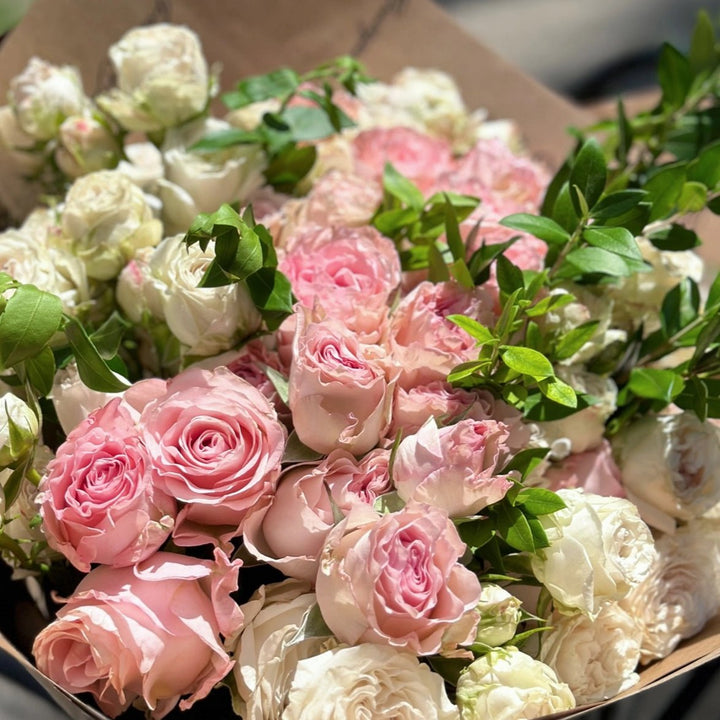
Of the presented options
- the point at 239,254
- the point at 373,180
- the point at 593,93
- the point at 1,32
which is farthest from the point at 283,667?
the point at 593,93

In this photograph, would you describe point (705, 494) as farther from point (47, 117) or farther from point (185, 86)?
point (47, 117)

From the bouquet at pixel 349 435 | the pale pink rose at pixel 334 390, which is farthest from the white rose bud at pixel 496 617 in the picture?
the pale pink rose at pixel 334 390

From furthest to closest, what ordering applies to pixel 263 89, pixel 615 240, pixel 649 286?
pixel 263 89
pixel 649 286
pixel 615 240

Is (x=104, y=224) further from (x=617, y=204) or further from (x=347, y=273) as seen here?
(x=617, y=204)

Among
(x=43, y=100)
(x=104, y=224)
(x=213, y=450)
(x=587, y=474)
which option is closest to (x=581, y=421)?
(x=587, y=474)

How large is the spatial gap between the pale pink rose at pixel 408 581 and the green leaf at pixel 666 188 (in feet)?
1.02

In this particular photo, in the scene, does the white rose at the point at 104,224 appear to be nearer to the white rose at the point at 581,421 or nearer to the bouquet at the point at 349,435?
the bouquet at the point at 349,435

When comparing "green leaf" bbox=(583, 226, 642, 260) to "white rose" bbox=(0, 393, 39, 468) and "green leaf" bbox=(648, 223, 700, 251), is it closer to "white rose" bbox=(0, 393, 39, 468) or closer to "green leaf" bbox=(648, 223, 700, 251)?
"green leaf" bbox=(648, 223, 700, 251)

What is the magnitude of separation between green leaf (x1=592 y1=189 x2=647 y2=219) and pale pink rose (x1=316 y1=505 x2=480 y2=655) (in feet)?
0.78

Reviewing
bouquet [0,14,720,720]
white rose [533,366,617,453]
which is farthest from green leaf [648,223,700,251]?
white rose [533,366,617,453]

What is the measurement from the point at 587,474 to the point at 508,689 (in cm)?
18

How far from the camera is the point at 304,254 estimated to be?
0.60 m

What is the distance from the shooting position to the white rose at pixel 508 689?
0.47 m

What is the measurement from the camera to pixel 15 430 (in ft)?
1.65
